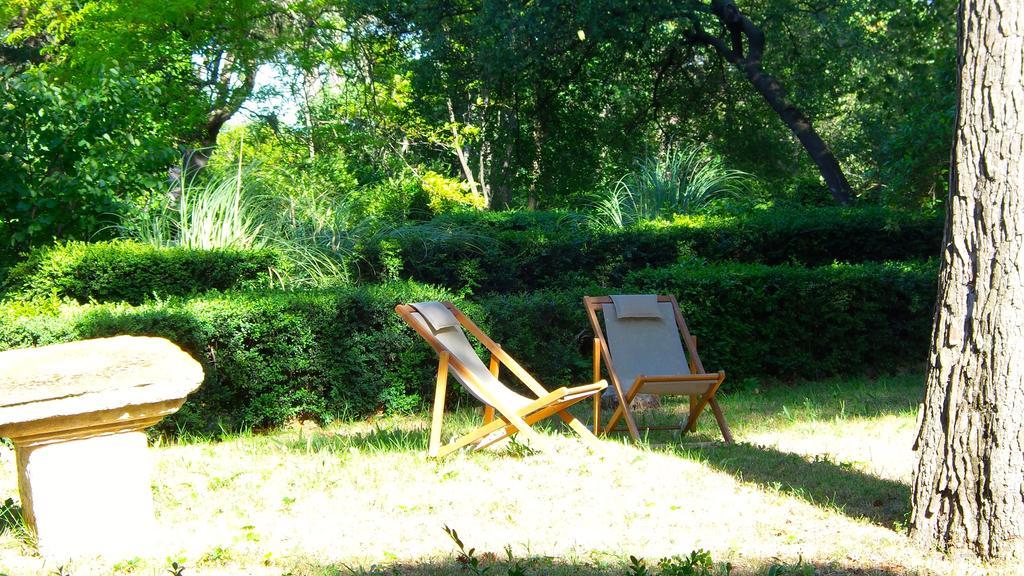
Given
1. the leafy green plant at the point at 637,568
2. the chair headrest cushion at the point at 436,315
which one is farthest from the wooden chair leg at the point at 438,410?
the leafy green plant at the point at 637,568

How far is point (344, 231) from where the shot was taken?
28.4 feet

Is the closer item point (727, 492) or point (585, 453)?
point (727, 492)

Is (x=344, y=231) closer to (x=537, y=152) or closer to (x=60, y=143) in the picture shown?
(x=60, y=143)

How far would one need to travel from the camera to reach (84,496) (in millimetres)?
3459

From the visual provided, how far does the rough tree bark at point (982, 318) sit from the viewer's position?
3207mm

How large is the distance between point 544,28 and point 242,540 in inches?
385

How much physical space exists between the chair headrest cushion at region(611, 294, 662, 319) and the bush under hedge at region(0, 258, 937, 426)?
3.09 feet

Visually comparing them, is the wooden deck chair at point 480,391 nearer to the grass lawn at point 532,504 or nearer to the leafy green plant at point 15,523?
the grass lawn at point 532,504

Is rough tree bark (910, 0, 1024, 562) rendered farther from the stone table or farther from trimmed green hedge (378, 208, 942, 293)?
trimmed green hedge (378, 208, 942, 293)

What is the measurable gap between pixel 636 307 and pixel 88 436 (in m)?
3.53

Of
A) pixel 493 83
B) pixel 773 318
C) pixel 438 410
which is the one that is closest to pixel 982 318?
pixel 438 410

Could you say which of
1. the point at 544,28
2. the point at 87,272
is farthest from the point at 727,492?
the point at 544,28

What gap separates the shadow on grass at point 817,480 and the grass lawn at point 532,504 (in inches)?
0.5

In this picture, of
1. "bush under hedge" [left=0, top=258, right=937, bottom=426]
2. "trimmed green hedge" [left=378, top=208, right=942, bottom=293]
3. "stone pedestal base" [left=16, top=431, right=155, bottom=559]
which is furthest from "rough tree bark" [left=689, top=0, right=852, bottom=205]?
"stone pedestal base" [left=16, top=431, right=155, bottom=559]
